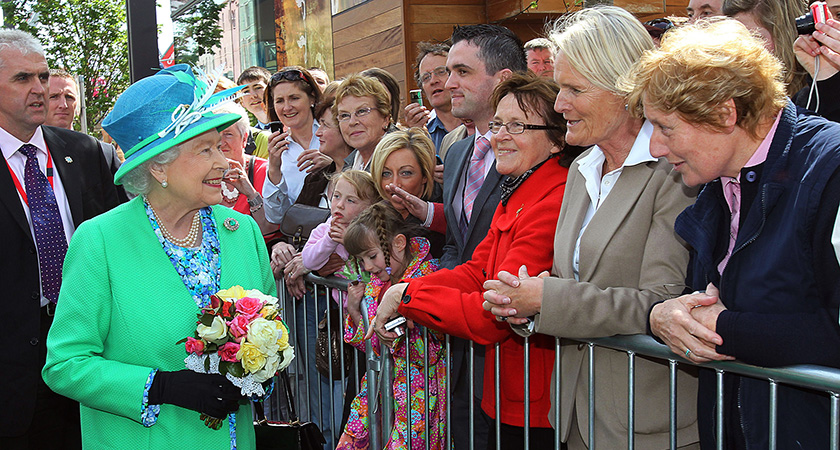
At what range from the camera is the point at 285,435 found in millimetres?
3031

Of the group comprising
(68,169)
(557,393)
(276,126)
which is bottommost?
(557,393)

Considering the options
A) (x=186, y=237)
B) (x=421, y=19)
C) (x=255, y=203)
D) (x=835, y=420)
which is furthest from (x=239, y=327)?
(x=421, y=19)

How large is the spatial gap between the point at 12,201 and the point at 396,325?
220 cm

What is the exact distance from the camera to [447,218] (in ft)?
11.1

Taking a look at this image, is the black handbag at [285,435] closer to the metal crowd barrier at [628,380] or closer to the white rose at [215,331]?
the metal crowd barrier at [628,380]

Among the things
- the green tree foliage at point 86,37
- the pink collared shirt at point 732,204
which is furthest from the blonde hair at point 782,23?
the green tree foliage at point 86,37

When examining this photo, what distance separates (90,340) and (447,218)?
5.26 ft

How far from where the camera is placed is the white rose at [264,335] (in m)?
2.49

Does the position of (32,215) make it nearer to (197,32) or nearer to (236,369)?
(236,369)

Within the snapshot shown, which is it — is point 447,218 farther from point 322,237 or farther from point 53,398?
point 53,398

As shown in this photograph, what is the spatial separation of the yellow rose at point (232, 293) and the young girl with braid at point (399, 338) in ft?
2.63

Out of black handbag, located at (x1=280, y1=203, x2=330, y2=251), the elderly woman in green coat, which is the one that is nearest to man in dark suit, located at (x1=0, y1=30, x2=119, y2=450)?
black handbag, located at (x1=280, y1=203, x2=330, y2=251)

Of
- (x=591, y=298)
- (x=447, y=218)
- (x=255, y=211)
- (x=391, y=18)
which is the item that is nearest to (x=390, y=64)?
(x=391, y=18)

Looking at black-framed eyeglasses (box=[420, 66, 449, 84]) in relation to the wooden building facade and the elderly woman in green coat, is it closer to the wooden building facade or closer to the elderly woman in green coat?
the elderly woman in green coat
